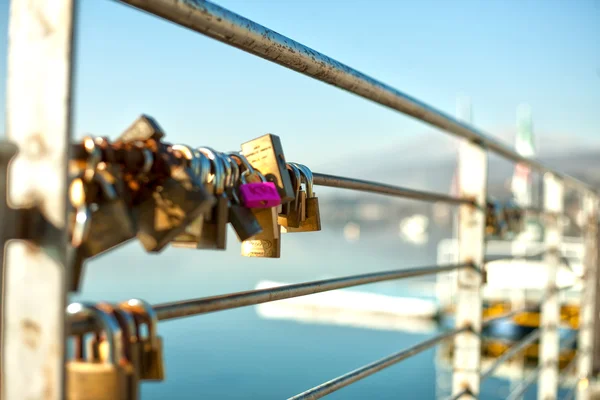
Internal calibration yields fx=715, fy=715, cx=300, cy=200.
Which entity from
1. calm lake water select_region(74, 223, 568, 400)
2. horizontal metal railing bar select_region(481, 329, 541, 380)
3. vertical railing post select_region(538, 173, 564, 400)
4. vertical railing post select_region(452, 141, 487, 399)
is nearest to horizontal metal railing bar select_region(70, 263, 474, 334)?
vertical railing post select_region(452, 141, 487, 399)

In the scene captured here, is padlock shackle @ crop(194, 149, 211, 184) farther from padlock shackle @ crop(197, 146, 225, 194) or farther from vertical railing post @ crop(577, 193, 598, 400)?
vertical railing post @ crop(577, 193, 598, 400)

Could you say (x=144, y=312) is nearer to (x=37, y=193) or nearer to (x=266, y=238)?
(x=37, y=193)

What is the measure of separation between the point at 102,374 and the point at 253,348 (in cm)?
3715

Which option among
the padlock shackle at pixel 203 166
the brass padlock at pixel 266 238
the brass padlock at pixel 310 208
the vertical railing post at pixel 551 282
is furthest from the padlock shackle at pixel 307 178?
the vertical railing post at pixel 551 282

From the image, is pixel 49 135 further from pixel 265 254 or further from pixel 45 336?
pixel 265 254

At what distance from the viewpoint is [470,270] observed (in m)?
1.57

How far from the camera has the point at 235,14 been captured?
69cm

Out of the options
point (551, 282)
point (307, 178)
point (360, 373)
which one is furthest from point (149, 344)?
point (551, 282)

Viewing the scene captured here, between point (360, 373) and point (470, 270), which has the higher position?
point (470, 270)

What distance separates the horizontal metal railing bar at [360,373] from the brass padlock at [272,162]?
0.25 meters

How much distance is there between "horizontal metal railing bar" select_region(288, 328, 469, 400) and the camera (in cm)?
90

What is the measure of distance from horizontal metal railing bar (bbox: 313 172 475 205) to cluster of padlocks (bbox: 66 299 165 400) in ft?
1.43

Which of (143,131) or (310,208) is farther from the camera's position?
(310,208)

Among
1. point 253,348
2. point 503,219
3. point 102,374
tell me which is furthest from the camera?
point 253,348
